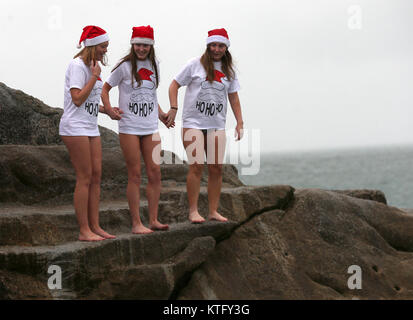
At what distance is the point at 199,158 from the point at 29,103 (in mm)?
3756

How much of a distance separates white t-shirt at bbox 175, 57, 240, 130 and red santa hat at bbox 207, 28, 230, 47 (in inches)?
10.4

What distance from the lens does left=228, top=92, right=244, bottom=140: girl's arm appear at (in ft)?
25.1

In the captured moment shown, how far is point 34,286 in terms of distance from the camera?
6.55 metres

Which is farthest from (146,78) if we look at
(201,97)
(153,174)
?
(153,174)

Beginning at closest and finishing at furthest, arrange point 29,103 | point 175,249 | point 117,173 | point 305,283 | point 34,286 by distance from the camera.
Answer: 1. point 34,286
2. point 175,249
3. point 305,283
4. point 117,173
5. point 29,103

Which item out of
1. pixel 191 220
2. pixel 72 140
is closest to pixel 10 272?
pixel 72 140

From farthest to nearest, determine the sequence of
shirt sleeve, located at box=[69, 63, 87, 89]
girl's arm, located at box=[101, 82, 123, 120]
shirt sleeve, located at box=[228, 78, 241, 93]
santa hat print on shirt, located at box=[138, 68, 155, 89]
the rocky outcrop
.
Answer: shirt sleeve, located at box=[228, 78, 241, 93] → santa hat print on shirt, located at box=[138, 68, 155, 89] → girl's arm, located at box=[101, 82, 123, 120] → the rocky outcrop → shirt sleeve, located at box=[69, 63, 87, 89]

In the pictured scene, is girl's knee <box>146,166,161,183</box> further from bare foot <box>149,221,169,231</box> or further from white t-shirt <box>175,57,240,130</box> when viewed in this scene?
white t-shirt <box>175,57,240,130</box>

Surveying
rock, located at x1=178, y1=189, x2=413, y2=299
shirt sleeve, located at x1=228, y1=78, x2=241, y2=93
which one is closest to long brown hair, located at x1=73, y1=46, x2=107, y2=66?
shirt sleeve, located at x1=228, y1=78, x2=241, y2=93

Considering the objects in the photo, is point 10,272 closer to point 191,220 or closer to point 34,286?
point 34,286

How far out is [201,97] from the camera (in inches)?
290

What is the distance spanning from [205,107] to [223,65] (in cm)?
55

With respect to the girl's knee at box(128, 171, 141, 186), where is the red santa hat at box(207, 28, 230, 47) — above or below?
above

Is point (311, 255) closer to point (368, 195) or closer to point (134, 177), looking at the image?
point (134, 177)
